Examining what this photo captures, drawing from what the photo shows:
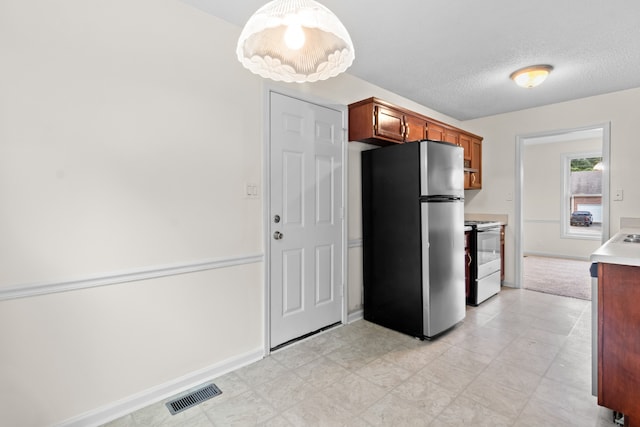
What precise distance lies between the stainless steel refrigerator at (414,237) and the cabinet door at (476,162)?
1660 millimetres

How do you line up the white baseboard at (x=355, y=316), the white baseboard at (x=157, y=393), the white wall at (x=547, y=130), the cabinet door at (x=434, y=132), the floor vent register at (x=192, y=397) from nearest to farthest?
the white baseboard at (x=157, y=393) < the floor vent register at (x=192, y=397) < the white baseboard at (x=355, y=316) < the white wall at (x=547, y=130) < the cabinet door at (x=434, y=132)

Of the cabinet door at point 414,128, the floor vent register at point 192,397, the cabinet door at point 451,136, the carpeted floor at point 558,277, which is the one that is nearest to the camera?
the floor vent register at point 192,397

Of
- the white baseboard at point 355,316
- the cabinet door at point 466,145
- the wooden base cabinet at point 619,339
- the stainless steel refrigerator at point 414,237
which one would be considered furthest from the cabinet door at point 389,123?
the wooden base cabinet at point 619,339

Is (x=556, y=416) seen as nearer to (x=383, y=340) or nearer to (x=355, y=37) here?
(x=383, y=340)

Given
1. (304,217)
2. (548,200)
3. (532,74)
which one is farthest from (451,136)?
(548,200)

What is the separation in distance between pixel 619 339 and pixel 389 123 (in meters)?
2.27

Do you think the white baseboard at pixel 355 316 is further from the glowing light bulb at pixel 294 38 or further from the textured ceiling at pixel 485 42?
the glowing light bulb at pixel 294 38

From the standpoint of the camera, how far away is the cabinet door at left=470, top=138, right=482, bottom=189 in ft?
14.3

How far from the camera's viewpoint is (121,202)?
1.72m

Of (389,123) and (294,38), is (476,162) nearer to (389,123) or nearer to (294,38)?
(389,123)

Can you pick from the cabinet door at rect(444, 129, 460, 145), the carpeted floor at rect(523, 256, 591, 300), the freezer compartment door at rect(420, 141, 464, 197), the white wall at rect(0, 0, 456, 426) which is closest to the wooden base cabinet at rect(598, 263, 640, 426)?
the freezer compartment door at rect(420, 141, 464, 197)

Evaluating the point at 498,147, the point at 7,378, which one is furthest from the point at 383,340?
the point at 498,147

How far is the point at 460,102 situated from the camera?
3869 mm

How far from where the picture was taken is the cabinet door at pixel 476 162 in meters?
4.37
